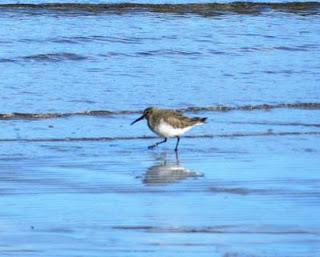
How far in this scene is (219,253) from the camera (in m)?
7.43

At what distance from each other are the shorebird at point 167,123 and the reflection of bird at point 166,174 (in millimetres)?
1113

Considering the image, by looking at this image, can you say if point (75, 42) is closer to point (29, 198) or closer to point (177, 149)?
point (177, 149)

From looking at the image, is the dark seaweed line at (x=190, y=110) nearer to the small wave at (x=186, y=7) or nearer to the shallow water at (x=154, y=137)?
the shallow water at (x=154, y=137)

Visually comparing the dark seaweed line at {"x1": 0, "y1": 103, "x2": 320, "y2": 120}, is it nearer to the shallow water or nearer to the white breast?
the shallow water

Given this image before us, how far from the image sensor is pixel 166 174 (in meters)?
10.1

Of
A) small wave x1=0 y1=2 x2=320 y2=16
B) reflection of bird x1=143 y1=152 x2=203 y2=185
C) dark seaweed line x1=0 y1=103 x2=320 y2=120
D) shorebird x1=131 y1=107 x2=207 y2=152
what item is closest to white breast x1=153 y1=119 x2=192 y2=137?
shorebird x1=131 y1=107 x2=207 y2=152

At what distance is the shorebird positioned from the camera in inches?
464

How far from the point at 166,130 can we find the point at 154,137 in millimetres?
801

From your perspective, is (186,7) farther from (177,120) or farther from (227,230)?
(227,230)

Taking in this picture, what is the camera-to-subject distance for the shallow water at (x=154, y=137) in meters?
7.96

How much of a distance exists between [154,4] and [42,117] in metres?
11.2

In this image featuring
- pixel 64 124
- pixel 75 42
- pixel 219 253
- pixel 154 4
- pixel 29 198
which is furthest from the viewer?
pixel 154 4

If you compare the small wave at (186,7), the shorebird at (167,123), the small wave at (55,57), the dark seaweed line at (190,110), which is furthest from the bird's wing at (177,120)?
the small wave at (186,7)

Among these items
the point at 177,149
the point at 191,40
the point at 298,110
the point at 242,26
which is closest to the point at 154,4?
the point at 242,26
